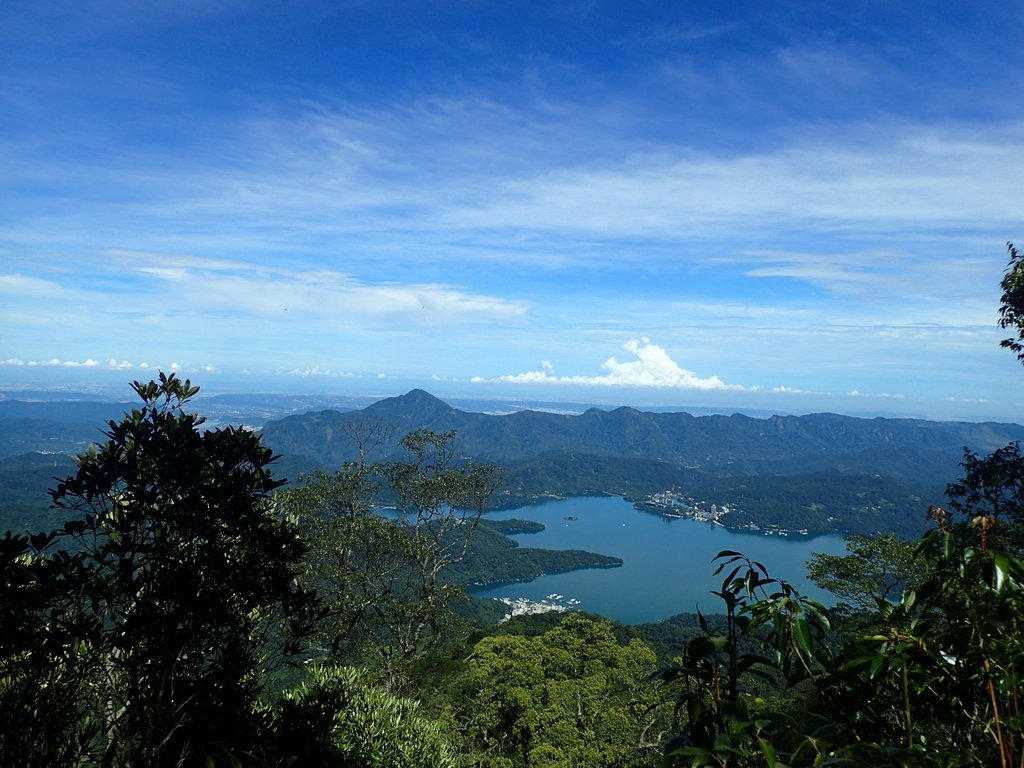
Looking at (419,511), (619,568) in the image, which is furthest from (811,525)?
(419,511)

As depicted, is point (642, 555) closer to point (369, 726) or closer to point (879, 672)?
point (369, 726)

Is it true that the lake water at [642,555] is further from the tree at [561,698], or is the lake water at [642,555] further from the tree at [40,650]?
the tree at [40,650]

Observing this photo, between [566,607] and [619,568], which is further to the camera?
[619,568]

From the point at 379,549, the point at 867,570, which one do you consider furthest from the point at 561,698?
the point at 867,570

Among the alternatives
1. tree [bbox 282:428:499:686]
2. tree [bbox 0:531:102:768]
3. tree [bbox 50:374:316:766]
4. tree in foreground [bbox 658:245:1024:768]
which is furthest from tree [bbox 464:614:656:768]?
tree in foreground [bbox 658:245:1024:768]

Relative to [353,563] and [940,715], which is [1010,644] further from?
[353,563]

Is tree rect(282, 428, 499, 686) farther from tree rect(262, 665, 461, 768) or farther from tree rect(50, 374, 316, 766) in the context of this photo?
tree rect(50, 374, 316, 766)

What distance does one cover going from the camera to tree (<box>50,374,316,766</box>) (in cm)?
379

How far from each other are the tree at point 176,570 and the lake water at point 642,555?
62.8 meters

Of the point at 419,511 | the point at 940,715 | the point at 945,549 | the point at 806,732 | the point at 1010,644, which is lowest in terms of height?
the point at 419,511

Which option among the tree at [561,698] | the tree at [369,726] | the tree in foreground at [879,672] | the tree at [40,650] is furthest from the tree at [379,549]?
the tree in foreground at [879,672]

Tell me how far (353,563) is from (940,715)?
15935 millimetres

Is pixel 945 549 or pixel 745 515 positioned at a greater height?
pixel 945 549

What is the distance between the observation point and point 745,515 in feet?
458
